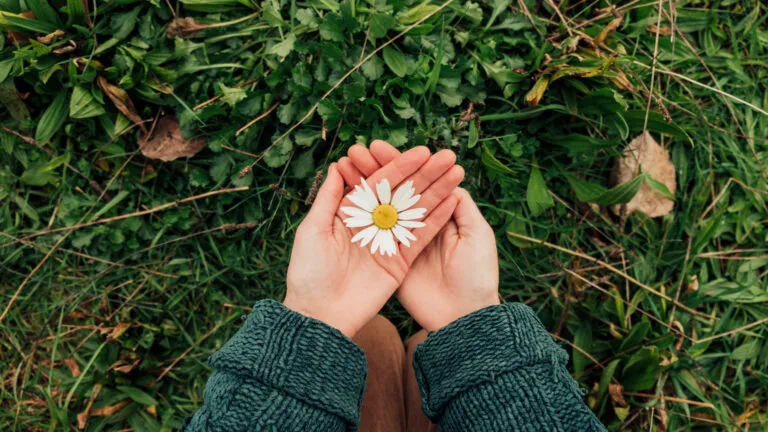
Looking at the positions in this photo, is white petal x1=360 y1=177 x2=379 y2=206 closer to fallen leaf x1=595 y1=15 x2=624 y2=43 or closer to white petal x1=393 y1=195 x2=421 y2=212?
white petal x1=393 y1=195 x2=421 y2=212

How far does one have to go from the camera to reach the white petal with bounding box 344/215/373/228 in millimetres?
1852

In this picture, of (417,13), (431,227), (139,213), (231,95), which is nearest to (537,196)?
(431,227)

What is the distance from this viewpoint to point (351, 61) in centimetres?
204

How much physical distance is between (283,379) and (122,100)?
1.37m

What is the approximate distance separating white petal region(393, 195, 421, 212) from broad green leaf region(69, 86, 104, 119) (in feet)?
4.12

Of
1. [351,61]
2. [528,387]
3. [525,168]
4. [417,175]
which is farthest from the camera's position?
[525,168]

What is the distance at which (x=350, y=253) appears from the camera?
189 centimetres

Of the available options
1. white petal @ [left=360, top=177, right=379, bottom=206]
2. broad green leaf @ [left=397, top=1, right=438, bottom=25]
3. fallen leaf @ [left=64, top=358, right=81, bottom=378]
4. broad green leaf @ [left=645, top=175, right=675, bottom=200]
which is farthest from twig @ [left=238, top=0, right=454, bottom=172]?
fallen leaf @ [left=64, top=358, right=81, bottom=378]

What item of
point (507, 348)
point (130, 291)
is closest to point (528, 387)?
point (507, 348)

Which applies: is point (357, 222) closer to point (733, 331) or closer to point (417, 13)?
point (417, 13)

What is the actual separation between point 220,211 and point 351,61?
31.8 inches

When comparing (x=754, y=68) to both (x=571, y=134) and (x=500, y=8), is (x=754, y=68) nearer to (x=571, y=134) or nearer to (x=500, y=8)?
(x=571, y=134)

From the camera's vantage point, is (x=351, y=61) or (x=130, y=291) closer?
(x=351, y=61)

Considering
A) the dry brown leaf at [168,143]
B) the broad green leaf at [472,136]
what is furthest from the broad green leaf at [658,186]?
the dry brown leaf at [168,143]
